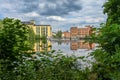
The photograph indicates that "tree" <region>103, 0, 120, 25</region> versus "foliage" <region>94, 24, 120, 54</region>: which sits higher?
"tree" <region>103, 0, 120, 25</region>

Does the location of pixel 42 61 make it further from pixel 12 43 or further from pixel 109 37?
pixel 109 37

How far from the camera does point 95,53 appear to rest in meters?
8.50

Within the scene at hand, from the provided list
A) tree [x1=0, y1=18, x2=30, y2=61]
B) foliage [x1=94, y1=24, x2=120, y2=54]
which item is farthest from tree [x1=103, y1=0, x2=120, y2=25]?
tree [x1=0, y1=18, x2=30, y2=61]

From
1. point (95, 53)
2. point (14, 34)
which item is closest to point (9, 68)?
point (14, 34)

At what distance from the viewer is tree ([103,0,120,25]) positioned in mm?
9650

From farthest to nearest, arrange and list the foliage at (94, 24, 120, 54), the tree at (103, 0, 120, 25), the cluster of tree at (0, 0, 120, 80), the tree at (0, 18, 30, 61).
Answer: the tree at (103, 0, 120, 25) < the tree at (0, 18, 30, 61) < the cluster of tree at (0, 0, 120, 80) < the foliage at (94, 24, 120, 54)

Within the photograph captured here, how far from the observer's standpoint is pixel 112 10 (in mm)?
10578

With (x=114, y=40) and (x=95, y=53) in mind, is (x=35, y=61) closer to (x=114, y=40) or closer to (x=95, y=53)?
(x=95, y=53)

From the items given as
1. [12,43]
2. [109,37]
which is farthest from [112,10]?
[12,43]

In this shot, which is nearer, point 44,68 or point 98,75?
point 44,68

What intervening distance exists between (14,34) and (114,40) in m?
2.94

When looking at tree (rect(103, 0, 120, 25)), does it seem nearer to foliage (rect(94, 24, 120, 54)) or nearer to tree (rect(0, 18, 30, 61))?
foliage (rect(94, 24, 120, 54))

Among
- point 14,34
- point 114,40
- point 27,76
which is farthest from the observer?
point 14,34

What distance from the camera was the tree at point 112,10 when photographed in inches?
380
